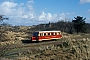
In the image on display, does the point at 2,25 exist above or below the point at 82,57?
above

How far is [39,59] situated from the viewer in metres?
21.7

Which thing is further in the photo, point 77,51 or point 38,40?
point 38,40

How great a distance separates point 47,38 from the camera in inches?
1900

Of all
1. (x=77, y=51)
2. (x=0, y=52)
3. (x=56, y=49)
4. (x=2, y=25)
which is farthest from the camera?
(x=56, y=49)

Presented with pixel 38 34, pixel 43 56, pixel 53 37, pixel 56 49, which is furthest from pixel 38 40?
pixel 43 56

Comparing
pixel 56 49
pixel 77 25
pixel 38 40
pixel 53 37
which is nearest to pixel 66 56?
pixel 56 49

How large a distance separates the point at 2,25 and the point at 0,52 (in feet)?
7.24

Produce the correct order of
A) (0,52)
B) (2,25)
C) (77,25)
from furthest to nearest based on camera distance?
1. (77,25)
2. (0,52)
3. (2,25)

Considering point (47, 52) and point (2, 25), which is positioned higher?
point (2, 25)

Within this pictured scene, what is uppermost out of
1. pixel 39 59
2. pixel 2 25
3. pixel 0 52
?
pixel 2 25

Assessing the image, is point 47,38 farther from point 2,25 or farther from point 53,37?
point 2,25

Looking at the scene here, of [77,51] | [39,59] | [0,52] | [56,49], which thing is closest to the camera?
[0,52]

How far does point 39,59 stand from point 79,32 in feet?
171

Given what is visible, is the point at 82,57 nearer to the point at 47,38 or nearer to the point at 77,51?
the point at 77,51
